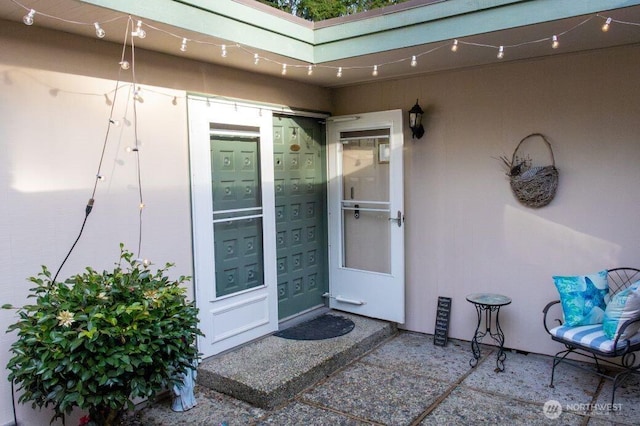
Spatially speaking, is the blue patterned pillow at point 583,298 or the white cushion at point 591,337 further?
the blue patterned pillow at point 583,298

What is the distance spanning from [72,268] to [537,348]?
3.46 metres

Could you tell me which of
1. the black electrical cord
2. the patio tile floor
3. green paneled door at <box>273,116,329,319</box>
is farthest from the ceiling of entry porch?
the patio tile floor

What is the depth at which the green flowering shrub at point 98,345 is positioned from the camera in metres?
2.34

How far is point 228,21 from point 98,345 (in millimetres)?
2061

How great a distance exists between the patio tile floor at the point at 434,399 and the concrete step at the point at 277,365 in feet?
0.22

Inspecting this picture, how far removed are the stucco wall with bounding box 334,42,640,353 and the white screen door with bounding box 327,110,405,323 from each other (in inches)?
7.3

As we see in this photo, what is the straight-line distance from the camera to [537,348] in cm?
399

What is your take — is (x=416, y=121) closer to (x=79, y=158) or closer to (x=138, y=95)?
(x=138, y=95)

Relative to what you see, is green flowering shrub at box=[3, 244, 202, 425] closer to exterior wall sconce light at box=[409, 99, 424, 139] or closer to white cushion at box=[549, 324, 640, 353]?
white cushion at box=[549, 324, 640, 353]

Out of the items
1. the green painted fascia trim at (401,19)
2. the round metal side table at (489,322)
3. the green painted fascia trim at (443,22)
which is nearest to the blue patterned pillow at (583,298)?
the round metal side table at (489,322)

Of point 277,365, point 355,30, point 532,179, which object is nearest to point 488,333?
point 532,179

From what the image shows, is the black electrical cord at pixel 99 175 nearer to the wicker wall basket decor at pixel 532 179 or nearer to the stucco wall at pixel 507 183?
the stucco wall at pixel 507 183

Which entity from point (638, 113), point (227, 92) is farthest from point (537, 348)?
point (227, 92)

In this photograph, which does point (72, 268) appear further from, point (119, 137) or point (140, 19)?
point (140, 19)
